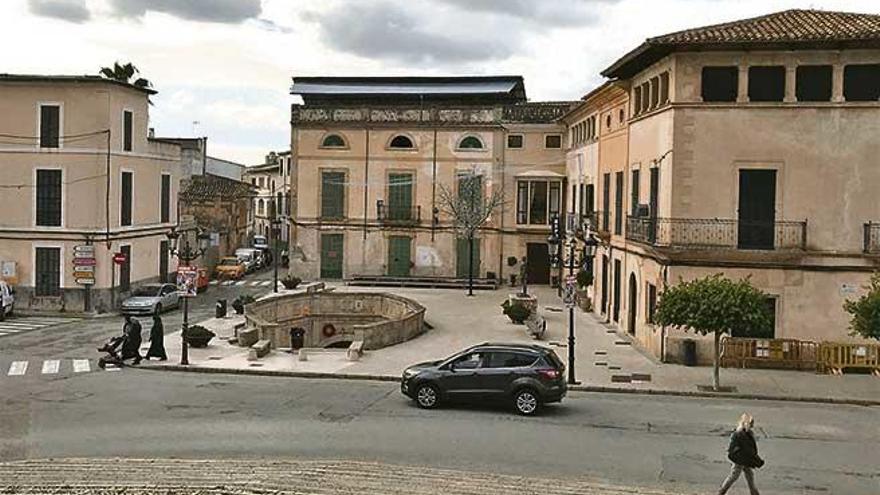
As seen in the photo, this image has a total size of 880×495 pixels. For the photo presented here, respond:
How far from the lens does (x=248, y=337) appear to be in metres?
31.0

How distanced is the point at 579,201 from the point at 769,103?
1963 cm

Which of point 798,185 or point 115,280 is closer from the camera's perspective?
point 798,185

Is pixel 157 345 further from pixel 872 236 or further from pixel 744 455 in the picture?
pixel 872 236

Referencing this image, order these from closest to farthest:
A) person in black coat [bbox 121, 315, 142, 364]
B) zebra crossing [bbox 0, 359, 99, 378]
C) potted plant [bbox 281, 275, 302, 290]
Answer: zebra crossing [bbox 0, 359, 99, 378] → person in black coat [bbox 121, 315, 142, 364] → potted plant [bbox 281, 275, 302, 290]

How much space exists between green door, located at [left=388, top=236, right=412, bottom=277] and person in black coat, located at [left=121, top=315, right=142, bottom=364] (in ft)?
83.4

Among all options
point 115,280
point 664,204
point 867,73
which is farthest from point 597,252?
point 115,280

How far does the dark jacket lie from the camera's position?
47.9 feet

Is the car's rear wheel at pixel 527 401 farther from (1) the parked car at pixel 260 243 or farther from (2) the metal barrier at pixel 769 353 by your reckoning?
(1) the parked car at pixel 260 243

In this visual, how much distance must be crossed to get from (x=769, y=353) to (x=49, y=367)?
63.7ft

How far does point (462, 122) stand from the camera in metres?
51.8

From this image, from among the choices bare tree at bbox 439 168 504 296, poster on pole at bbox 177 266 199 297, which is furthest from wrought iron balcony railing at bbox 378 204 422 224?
poster on pole at bbox 177 266 199 297

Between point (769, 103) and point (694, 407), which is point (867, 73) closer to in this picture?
point (769, 103)

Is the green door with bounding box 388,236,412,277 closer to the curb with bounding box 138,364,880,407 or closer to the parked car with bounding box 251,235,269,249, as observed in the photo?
the parked car with bounding box 251,235,269,249

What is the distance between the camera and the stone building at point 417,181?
51844 mm
